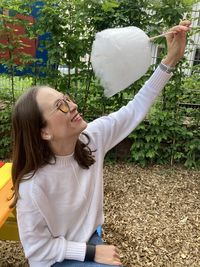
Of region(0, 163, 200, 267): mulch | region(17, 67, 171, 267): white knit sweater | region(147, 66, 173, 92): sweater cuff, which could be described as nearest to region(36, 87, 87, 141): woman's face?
region(17, 67, 171, 267): white knit sweater

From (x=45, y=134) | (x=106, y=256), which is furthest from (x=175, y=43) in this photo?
(x=106, y=256)

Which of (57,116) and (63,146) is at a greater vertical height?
(57,116)

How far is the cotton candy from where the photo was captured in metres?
1.58

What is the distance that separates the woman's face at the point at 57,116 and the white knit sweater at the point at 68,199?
0.54 ft

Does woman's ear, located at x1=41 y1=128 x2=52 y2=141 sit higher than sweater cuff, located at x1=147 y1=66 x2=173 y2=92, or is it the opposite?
sweater cuff, located at x1=147 y1=66 x2=173 y2=92

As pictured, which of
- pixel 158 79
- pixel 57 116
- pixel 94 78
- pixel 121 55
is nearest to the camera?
pixel 57 116

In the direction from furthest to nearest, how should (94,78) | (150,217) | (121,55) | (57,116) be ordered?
A: (94,78) → (150,217) → (121,55) → (57,116)

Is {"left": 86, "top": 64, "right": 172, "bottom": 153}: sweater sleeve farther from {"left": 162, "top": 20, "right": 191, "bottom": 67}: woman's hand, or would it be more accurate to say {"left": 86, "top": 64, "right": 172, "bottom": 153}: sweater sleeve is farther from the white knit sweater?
{"left": 162, "top": 20, "right": 191, "bottom": 67}: woman's hand

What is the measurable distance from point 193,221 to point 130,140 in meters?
1.40

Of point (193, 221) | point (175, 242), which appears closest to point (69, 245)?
point (175, 242)

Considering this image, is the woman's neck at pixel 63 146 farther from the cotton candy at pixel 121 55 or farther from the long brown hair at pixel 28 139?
the cotton candy at pixel 121 55

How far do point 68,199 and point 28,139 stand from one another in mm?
362

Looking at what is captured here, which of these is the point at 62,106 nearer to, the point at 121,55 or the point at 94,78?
the point at 121,55

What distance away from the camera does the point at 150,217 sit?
10.3 feet
